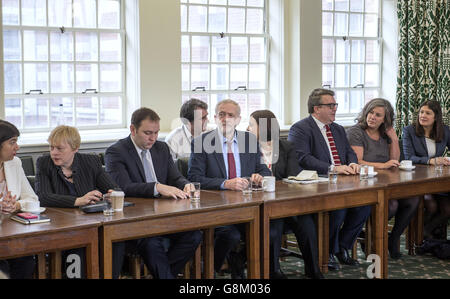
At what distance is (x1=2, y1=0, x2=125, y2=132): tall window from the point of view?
18.9ft

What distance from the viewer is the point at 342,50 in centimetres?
769

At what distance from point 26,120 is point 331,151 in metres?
2.59

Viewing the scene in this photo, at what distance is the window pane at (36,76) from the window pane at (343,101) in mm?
3372

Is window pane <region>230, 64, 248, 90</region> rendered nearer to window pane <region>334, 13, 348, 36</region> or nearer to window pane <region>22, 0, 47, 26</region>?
window pane <region>334, 13, 348, 36</region>

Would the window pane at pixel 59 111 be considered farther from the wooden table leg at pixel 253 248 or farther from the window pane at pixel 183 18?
the wooden table leg at pixel 253 248

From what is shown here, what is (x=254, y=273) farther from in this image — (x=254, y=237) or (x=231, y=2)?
(x=231, y=2)

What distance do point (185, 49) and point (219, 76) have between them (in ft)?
1.60

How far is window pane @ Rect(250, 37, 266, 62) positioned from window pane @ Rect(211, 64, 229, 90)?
1.20 ft

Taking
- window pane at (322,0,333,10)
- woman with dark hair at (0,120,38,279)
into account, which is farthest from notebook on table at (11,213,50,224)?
window pane at (322,0,333,10)

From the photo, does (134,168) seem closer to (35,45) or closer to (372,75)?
(35,45)

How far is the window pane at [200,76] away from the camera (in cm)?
667

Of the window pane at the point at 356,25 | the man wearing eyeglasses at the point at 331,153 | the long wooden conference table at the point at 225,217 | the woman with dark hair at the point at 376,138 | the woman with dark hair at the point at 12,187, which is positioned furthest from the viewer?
the window pane at the point at 356,25

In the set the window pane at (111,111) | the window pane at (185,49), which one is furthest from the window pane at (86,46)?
the window pane at (185,49)

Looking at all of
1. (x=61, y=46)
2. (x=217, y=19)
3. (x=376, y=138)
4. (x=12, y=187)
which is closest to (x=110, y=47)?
(x=61, y=46)
